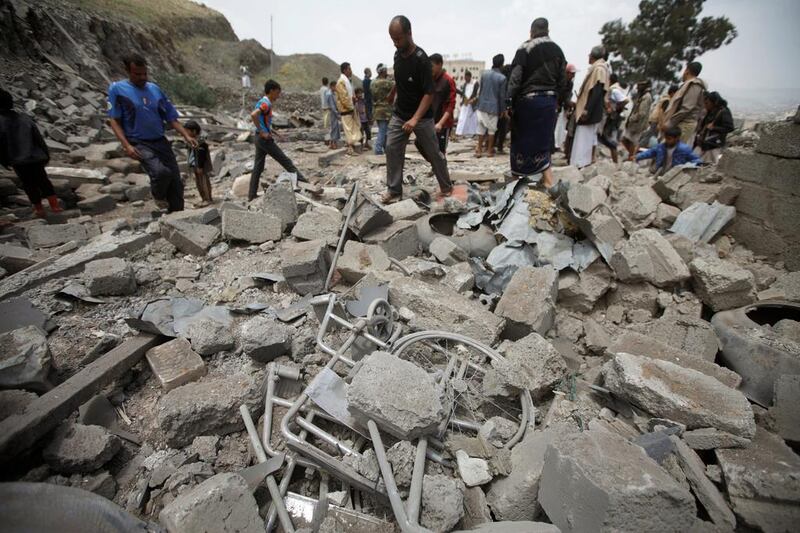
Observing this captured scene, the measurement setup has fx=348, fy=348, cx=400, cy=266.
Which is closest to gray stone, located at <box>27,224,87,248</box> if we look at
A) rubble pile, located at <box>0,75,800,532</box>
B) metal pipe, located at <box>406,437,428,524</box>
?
rubble pile, located at <box>0,75,800,532</box>

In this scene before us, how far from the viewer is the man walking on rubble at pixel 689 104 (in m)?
5.73

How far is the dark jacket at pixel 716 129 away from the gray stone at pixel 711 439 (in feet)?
19.6

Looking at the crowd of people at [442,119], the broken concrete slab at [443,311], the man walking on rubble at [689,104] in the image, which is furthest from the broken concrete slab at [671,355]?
the man walking on rubble at [689,104]

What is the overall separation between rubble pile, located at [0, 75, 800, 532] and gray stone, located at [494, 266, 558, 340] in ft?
0.05

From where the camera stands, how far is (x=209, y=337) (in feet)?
8.20

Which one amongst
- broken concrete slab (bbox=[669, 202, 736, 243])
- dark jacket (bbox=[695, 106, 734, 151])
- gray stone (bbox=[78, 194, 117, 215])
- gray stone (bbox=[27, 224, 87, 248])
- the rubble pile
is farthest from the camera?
gray stone (bbox=[78, 194, 117, 215])

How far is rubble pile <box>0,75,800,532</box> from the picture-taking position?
1.54m

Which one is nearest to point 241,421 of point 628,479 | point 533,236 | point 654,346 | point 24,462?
point 24,462

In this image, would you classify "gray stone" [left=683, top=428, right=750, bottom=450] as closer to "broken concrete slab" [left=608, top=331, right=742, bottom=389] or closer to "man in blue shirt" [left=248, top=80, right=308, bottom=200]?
"broken concrete slab" [left=608, top=331, right=742, bottom=389]

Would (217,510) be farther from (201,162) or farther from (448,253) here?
(201,162)

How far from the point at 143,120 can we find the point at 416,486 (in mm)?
5030

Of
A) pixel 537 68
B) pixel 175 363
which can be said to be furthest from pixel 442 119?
pixel 175 363

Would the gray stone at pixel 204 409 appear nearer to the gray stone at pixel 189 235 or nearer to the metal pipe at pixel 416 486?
the metal pipe at pixel 416 486

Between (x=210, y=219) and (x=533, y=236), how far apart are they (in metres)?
3.87
